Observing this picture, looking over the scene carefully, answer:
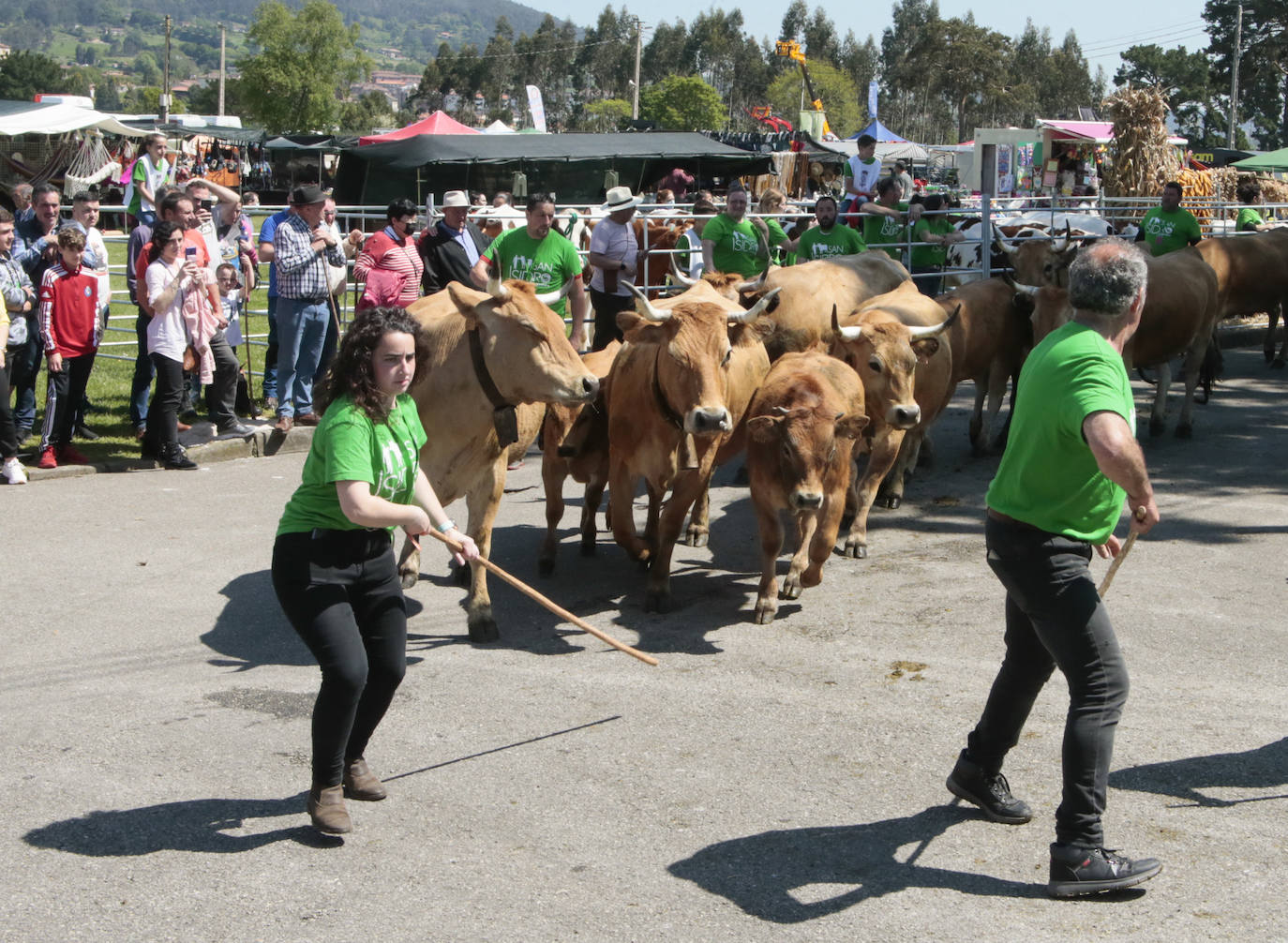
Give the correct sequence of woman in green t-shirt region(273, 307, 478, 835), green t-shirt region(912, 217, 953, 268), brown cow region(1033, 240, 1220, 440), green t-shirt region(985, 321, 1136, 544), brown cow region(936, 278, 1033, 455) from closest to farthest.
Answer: green t-shirt region(985, 321, 1136, 544)
woman in green t-shirt region(273, 307, 478, 835)
brown cow region(936, 278, 1033, 455)
brown cow region(1033, 240, 1220, 440)
green t-shirt region(912, 217, 953, 268)

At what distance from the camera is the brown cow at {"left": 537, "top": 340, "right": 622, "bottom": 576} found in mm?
8406

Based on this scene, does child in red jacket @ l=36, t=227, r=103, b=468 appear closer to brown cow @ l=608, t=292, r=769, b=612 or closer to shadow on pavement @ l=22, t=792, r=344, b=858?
brown cow @ l=608, t=292, r=769, b=612

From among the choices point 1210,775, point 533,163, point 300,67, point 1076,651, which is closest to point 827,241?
point 1210,775

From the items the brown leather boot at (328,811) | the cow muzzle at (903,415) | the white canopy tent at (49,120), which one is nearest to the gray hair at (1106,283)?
the brown leather boot at (328,811)

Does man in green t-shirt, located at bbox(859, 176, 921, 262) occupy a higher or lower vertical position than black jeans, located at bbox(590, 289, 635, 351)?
higher

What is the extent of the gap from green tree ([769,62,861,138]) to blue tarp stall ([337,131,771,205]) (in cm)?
7853

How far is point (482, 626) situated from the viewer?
276 inches

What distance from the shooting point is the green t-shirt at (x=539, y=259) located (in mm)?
9398

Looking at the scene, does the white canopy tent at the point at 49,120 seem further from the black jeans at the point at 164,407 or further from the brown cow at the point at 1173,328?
the brown cow at the point at 1173,328

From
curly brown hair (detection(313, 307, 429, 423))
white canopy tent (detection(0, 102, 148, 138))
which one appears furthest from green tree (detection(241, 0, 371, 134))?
curly brown hair (detection(313, 307, 429, 423))

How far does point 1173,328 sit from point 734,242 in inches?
171

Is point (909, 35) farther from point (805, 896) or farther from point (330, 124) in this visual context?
point (805, 896)

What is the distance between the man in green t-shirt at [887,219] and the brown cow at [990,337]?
2.76 meters

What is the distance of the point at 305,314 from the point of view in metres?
11.2
